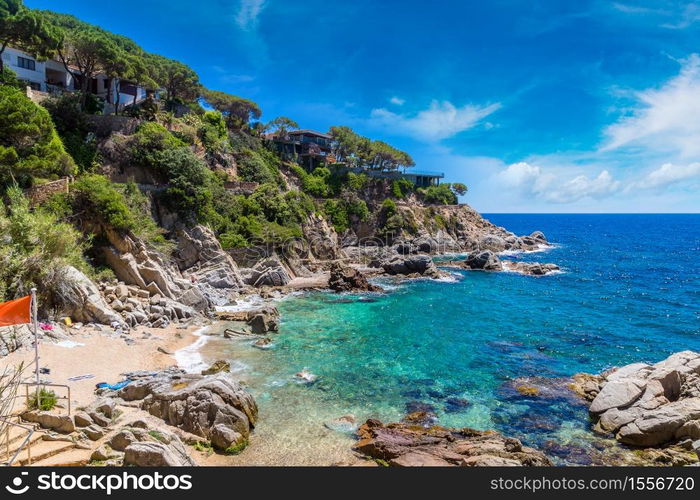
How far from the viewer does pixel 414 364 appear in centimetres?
2556

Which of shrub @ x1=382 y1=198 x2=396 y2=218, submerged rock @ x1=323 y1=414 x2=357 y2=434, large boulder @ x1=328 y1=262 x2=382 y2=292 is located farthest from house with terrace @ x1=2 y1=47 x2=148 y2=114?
submerged rock @ x1=323 y1=414 x2=357 y2=434

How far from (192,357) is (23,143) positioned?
2482 centimetres

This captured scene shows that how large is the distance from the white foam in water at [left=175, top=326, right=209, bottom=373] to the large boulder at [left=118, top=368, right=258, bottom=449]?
4.67 m

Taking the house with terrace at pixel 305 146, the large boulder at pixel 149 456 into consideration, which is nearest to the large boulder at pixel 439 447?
the large boulder at pixel 149 456

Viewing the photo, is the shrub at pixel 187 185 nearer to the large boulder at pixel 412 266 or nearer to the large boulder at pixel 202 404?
the large boulder at pixel 412 266

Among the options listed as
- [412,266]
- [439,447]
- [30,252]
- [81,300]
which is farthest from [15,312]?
[412,266]

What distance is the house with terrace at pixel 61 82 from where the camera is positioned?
147 ft

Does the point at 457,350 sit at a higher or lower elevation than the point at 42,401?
lower

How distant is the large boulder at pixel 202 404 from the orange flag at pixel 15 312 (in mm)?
5918

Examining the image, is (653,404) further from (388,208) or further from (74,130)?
(388,208)

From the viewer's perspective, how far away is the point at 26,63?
46.1 m

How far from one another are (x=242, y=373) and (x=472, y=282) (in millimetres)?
39385

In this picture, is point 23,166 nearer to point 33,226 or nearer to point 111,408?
point 33,226
